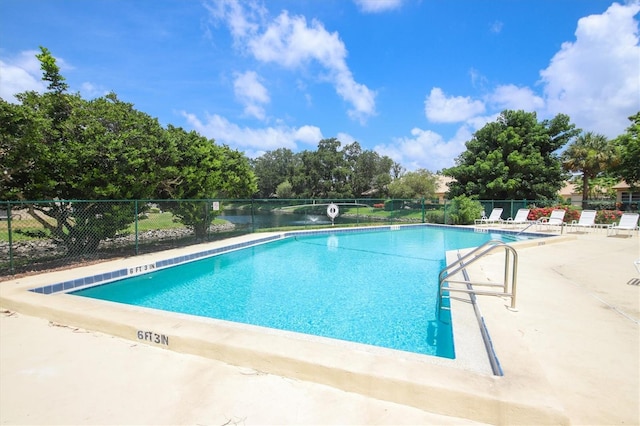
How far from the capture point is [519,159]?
20906mm

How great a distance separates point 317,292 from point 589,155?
100 ft

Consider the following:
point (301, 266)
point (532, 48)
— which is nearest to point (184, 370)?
point (301, 266)

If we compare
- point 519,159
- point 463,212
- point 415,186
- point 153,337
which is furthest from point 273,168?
point 153,337

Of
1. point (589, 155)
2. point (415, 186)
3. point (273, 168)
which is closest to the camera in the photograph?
point (589, 155)

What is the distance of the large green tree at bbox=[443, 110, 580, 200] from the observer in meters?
21.1

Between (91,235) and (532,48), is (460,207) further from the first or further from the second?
(91,235)

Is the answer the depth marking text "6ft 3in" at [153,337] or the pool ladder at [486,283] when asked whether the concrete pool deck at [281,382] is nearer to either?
the depth marking text "6ft 3in" at [153,337]

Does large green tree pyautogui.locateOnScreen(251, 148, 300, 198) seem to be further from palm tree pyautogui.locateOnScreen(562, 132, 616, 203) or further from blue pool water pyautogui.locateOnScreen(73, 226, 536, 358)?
blue pool water pyautogui.locateOnScreen(73, 226, 536, 358)

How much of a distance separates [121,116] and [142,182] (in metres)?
1.62

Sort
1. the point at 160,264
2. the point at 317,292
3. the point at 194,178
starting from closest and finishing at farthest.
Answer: the point at 317,292
the point at 160,264
the point at 194,178

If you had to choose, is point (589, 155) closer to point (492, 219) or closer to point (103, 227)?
point (492, 219)

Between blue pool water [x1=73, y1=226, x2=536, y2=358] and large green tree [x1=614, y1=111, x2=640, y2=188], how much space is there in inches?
802

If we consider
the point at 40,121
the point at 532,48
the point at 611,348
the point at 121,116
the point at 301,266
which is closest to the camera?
the point at 611,348

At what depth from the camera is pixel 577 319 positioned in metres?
3.73
